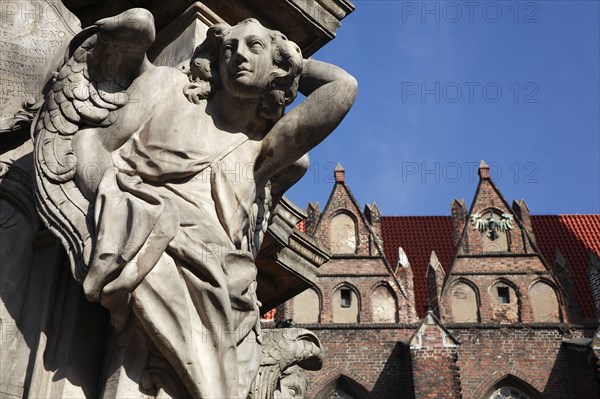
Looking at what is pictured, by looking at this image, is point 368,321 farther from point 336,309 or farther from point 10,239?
point 10,239

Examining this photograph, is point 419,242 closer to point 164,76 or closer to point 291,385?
point 291,385

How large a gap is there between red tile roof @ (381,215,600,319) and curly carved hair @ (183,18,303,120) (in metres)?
20.2

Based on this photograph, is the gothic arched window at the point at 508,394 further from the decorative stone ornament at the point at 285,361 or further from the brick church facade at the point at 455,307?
the decorative stone ornament at the point at 285,361

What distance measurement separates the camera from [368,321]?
68.5 ft

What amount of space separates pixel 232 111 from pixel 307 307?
61.5 ft

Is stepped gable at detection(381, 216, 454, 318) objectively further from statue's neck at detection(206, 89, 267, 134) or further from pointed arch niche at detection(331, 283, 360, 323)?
statue's neck at detection(206, 89, 267, 134)

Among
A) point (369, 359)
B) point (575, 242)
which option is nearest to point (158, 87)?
point (369, 359)

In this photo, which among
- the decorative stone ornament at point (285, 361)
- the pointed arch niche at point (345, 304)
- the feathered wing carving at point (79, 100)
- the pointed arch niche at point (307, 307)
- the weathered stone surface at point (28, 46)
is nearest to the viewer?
the feathered wing carving at point (79, 100)

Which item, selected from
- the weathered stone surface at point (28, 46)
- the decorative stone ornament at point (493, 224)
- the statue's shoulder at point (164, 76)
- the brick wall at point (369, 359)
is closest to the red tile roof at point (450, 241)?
the decorative stone ornament at point (493, 224)

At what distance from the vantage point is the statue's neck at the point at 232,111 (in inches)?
100

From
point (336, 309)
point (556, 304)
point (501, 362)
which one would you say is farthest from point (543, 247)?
point (336, 309)

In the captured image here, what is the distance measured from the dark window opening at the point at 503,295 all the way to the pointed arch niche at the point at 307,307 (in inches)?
184

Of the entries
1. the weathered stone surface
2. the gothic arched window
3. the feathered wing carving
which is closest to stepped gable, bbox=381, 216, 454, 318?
the gothic arched window

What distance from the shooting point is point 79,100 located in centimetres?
246
